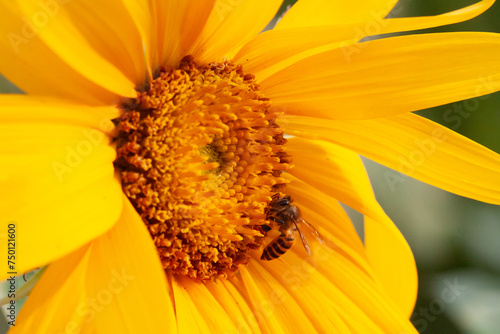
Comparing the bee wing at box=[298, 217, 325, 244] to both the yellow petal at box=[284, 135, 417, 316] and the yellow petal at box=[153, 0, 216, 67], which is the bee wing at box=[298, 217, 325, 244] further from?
the yellow petal at box=[153, 0, 216, 67]

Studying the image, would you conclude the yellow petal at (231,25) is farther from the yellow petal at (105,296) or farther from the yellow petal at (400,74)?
the yellow petal at (105,296)

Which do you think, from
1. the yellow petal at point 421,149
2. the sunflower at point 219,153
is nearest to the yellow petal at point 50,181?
the sunflower at point 219,153

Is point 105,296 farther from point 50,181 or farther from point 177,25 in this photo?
point 177,25

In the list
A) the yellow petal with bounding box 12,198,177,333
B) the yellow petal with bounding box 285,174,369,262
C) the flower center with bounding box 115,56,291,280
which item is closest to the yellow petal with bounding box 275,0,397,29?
the flower center with bounding box 115,56,291,280

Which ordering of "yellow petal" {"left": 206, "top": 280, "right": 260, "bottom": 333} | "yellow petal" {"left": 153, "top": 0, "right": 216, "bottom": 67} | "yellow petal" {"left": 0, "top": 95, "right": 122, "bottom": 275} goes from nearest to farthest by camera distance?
"yellow petal" {"left": 0, "top": 95, "right": 122, "bottom": 275} < "yellow petal" {"left": 153, "top": 0, "right": 216, "bottom": 67} < "yellow petal" {"left": 206, "top": 280, "right": 260, "bottom": 333}

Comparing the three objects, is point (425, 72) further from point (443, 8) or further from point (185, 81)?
point (443, 8)

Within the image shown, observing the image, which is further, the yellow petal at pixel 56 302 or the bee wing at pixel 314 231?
the bee wing at pixel 314 231
